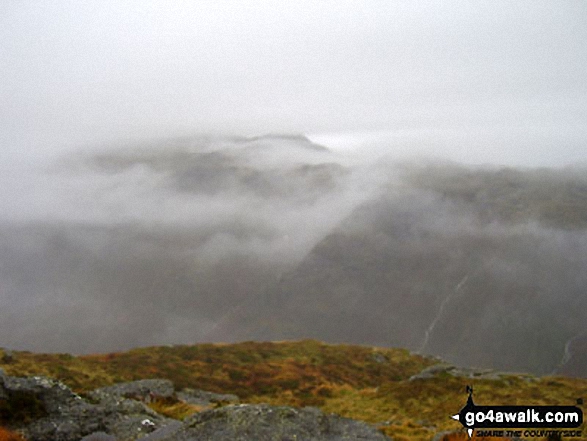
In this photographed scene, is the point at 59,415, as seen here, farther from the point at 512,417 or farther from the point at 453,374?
the point at 453,374

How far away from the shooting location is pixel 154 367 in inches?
2216

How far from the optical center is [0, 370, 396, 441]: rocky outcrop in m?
14.8

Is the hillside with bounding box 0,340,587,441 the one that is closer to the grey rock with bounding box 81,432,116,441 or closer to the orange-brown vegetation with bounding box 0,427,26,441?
the grey rock with bounding box 81,432,116,441

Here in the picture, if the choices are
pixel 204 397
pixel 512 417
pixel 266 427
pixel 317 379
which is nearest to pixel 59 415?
pixel 266 427

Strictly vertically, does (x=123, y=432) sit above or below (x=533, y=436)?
above

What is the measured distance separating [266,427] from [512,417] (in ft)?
28.4

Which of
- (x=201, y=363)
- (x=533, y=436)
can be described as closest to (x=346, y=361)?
(x=201, y=363)

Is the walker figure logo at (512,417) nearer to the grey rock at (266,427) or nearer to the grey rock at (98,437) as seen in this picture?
the grey rock at (266,427)

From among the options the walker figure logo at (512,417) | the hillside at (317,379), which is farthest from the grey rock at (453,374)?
the walker figure logo at (512,417)

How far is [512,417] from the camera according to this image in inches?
659

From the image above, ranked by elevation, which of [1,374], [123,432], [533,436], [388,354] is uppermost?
[1,374]

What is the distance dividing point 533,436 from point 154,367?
4532cm

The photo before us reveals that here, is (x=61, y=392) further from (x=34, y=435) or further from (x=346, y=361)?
(x=346, y=361)

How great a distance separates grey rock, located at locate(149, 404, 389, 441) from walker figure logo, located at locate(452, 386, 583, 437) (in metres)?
2.86
